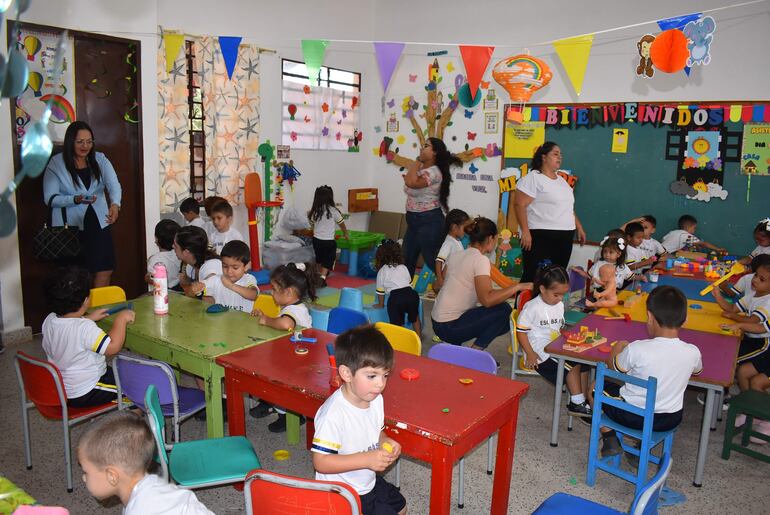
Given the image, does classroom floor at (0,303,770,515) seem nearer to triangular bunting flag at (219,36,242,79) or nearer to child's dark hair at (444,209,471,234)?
child's dark hair at (444,209,471,234)

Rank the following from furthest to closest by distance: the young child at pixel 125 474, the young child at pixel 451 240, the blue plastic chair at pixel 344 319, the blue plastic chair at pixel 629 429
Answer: the young child at pixel 451 240 < the blue plastic chair at pixel 344 319 < the blue plastic chair at pixel 629 429 < the young child at pixel 125 474

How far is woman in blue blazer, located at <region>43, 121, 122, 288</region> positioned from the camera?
15.2 ft

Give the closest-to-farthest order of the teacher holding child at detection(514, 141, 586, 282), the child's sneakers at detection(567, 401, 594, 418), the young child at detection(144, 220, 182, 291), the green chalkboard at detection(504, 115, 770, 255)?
the child's sneakers at detection(567, 401, 594, 418), the young child at detection(144, 220, 182, 291), the teacher holding child at detection(514, 141, 586, 282), the green chalkboard at detection(504, 115, 770, 255)

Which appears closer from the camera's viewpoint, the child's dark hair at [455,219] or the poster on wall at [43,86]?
the poster on wall at [43,86]

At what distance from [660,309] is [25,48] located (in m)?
4.94

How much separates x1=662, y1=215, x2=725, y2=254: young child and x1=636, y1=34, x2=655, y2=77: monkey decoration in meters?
1.58

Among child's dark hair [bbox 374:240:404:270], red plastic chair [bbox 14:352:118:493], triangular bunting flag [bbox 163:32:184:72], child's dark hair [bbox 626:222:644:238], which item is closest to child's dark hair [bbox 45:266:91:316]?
red plastic chair [bbox 14:352:118:493]

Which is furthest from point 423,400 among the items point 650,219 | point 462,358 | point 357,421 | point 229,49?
point 650,219

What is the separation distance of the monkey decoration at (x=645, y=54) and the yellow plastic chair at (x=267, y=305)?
3771mm

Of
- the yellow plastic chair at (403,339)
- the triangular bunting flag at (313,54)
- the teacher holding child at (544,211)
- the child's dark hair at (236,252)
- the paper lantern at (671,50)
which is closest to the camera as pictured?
the yellow plastic chair at (403,339)

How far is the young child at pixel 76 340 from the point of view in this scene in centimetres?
285

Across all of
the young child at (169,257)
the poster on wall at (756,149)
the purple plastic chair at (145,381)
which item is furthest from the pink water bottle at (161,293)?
the poster on wall at (756,149)

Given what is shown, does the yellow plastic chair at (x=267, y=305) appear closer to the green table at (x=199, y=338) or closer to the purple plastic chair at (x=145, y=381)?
the green table at (x=199, y=338)

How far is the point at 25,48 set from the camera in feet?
16.0
